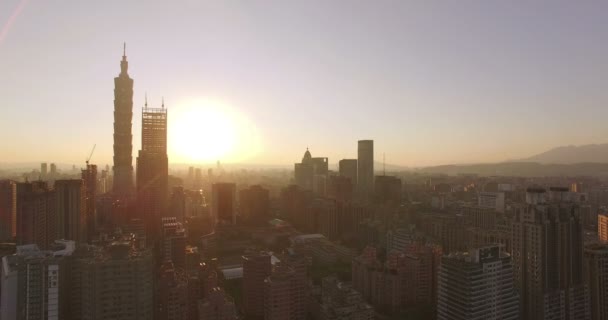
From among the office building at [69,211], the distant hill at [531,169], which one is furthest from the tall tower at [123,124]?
the distant hill at [531,169]

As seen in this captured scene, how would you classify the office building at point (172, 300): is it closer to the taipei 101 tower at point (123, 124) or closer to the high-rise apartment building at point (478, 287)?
the high-rise apartment building at point (478, 287)

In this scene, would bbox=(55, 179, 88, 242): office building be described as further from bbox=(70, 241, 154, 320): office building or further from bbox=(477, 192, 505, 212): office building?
bbox=(477, 192, 505, 212): office building

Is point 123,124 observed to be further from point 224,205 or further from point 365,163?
point 365,163

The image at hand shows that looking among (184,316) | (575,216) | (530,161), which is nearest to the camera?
(184,316)

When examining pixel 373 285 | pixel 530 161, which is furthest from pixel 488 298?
pixel 530 161

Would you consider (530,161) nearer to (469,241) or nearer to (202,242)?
(469,241)
